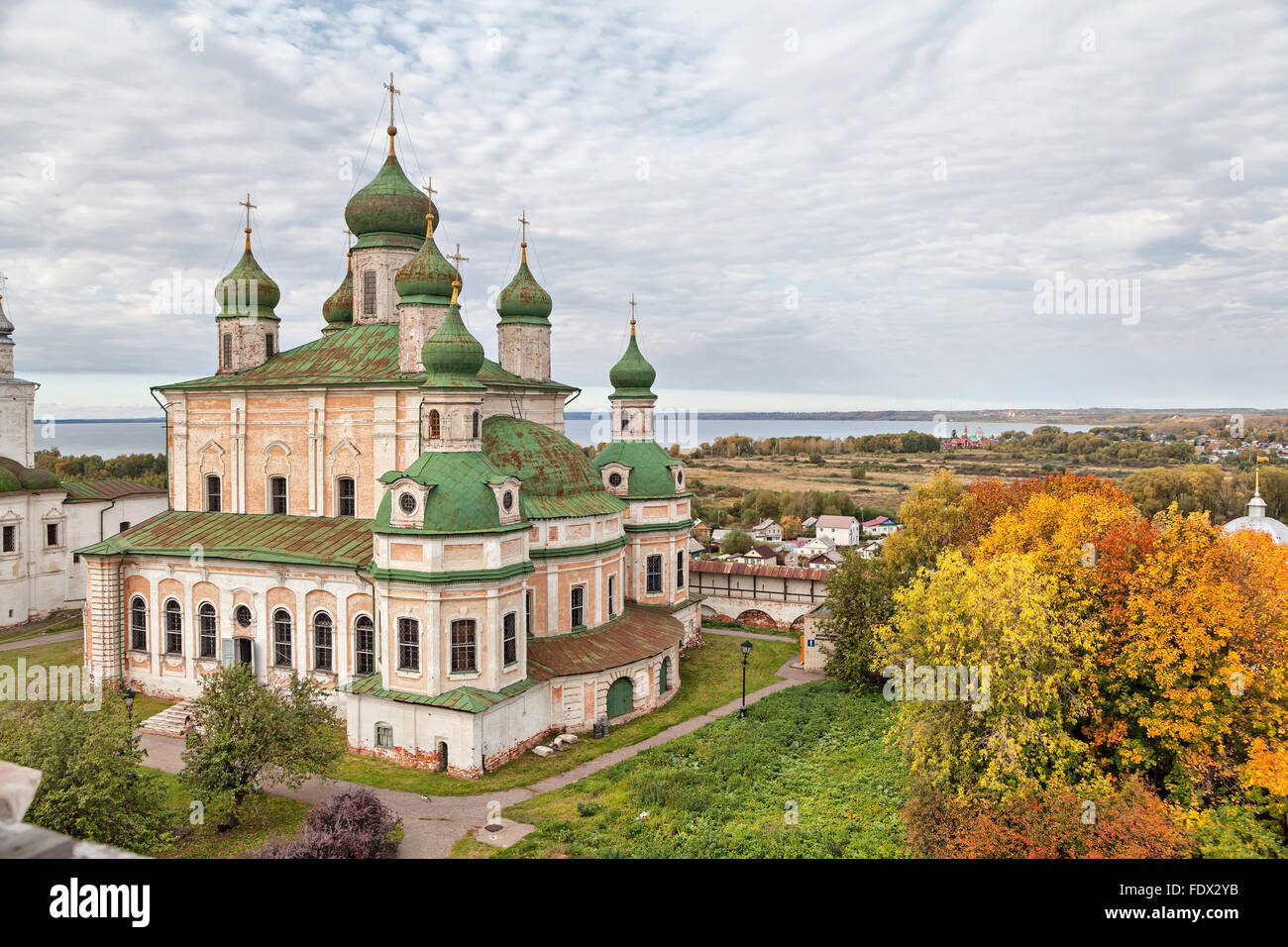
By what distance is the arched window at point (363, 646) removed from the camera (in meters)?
26.3

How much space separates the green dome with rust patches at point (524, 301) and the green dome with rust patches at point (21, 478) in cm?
2478

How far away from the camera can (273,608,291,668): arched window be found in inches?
1088

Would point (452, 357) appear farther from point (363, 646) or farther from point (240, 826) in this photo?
point (240, 826)

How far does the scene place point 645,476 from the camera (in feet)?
112

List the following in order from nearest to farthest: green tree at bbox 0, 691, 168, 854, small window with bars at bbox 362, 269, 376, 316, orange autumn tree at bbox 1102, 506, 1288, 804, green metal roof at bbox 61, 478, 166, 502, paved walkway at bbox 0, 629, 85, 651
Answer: green tree at bbox 0, 691, 168, 854 < orange autumn tree at bbox 1102, 506, 1288, 804 < small window with bars at bbox 362, 269, 376, 316 < paved walkway at bbox 0, 629, 85, 651 < green metal roof at bbox 61, 478, 166, 502

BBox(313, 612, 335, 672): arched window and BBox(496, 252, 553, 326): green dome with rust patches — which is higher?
BBox(496, 252, 553, 326): green dome with rust patches

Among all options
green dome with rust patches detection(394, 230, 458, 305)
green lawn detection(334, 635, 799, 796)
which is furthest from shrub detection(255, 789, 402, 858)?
green dome with rust patches detection(394, 230, 458, 305)

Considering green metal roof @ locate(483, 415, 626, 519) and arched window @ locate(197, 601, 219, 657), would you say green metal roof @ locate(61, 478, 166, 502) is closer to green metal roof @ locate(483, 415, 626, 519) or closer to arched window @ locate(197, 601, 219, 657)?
arched window @ locate(197, 601, 219, 657)

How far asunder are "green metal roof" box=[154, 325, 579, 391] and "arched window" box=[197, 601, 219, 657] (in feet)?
26.0

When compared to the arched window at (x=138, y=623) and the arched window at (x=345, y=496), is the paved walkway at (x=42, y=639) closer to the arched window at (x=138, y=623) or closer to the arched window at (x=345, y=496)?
the arched window at (x=138, y=623)

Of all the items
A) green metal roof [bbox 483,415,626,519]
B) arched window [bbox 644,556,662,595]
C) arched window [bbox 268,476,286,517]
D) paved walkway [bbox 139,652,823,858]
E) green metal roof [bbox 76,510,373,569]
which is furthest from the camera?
arched window [bbox 644,556,662,595]

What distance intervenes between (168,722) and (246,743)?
988cm
